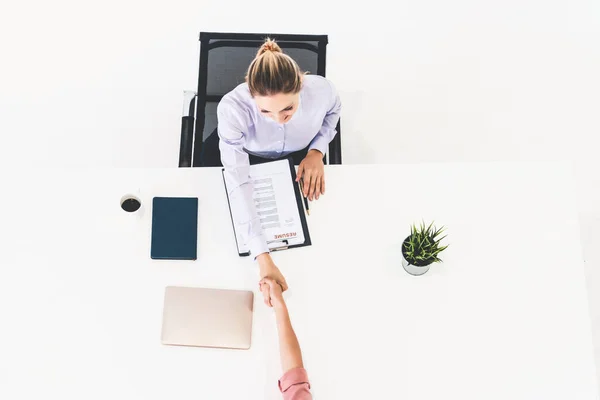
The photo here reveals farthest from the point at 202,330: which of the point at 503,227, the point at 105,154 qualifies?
the point at 105,154

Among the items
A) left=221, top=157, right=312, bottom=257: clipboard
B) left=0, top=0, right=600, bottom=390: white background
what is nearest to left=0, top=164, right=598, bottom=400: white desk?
left=221, top=157, right=312, bottom=257: clipboard

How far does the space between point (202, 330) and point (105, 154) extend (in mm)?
1403

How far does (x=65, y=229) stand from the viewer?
1.64 meters

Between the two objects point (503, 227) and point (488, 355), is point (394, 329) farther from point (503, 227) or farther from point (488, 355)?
point (503, 227)

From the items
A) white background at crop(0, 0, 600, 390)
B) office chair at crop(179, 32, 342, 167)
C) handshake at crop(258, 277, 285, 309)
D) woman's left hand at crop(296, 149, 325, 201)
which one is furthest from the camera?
white background at crop(0, 0, 600, 390)

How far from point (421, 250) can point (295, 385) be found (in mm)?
522

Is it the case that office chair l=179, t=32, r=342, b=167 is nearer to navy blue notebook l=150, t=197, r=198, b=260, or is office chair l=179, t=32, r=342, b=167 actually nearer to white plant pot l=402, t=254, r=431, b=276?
navy blue notebook l=150, t=197, r=198, b=260

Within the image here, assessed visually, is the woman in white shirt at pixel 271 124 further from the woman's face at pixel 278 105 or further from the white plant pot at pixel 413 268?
the white plant pot at pixel 413 268

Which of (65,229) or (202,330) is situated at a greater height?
(65,229)

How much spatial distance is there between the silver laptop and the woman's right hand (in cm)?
5

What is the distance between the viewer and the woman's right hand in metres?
1.55

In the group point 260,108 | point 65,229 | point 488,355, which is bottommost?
point 488,355

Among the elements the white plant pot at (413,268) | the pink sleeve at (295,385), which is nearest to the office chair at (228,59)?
the white plant pot at (413,268)

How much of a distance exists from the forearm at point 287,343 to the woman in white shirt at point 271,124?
0.08 meters
